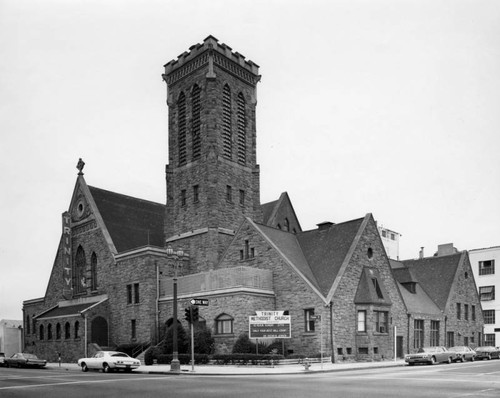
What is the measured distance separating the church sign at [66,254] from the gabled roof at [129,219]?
12.8 ft

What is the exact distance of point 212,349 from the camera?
38.4m

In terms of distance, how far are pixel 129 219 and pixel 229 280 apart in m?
18.6

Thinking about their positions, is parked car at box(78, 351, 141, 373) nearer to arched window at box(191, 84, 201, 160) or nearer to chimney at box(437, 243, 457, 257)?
arched window at box(191, 84, 201, 160)

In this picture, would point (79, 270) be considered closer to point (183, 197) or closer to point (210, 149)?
point (183, 197)

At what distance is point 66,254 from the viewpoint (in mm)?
54531

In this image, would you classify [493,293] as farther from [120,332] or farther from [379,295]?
[120,332]

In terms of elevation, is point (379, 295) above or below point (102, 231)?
below

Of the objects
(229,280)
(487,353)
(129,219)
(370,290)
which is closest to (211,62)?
(129,219)

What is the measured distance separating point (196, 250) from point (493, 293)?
3611cm

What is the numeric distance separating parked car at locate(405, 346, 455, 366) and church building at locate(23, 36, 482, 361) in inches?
168

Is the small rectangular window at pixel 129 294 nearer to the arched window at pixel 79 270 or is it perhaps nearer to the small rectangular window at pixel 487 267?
the arched window at pixel 79 270

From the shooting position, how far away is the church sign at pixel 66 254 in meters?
53.8

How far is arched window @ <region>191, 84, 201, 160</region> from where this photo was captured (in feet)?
159

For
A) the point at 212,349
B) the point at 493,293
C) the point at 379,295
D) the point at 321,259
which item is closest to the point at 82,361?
the point at 212,349
